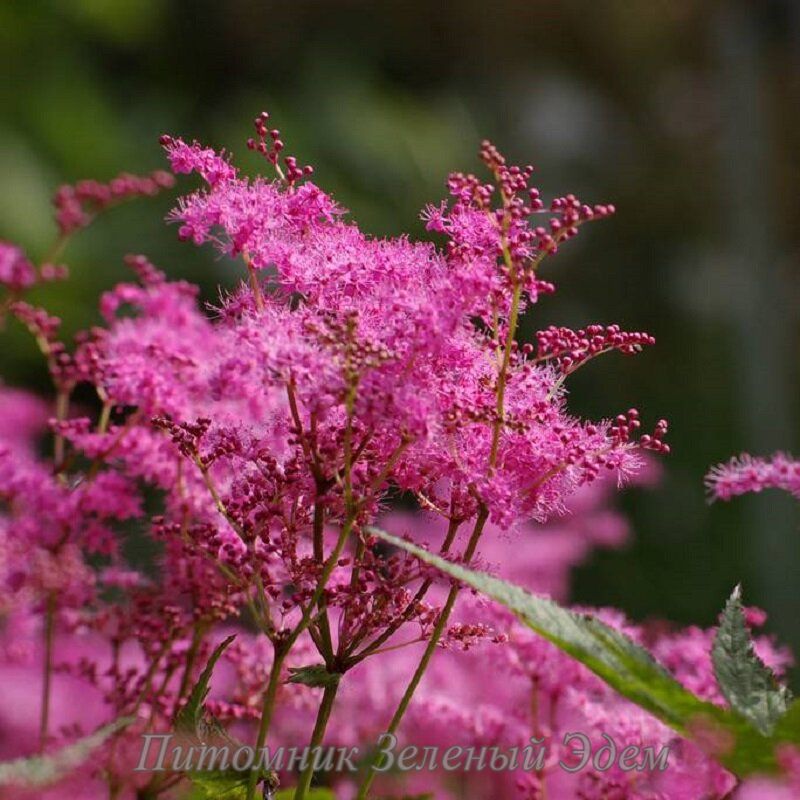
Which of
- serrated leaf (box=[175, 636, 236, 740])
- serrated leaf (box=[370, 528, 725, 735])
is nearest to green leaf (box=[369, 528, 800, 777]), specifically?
serrated leaf (box=[370, 528, 725, 735])

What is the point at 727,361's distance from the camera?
150 inches

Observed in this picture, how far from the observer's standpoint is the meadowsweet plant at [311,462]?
19.2 inches

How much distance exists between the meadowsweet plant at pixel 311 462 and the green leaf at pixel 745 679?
20 mm

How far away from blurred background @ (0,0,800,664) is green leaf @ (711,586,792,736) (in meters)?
2.26

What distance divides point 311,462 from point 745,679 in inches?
7.6

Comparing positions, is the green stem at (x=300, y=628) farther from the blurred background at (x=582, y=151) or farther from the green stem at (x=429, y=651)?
the blurred background at (x=582, y=151)

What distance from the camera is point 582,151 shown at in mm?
4098

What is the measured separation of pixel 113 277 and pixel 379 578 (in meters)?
3.24

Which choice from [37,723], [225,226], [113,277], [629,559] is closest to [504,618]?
[225,226]

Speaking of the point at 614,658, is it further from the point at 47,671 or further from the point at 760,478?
the point at 47,671

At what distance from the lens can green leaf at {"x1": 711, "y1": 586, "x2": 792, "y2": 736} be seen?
45 cm

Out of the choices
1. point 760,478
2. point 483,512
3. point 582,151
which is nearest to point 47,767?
point 483,512

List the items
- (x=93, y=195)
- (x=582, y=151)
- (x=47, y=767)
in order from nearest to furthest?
(x=47, y=767)
(x=93, y=195)
(x=582, y=151)

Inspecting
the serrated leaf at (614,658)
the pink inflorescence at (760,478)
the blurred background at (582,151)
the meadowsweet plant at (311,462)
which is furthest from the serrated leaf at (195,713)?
the blurred background at (582,151)
